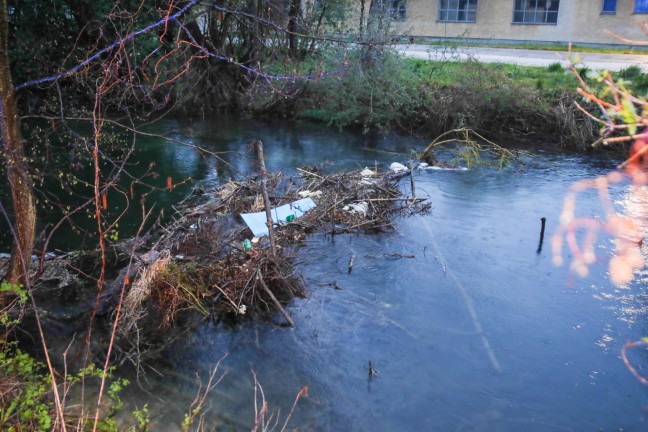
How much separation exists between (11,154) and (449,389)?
4600mm

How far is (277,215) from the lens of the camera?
9148mm

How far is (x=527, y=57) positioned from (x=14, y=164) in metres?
19.5

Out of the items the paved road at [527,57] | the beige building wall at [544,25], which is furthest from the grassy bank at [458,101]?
the beige building wall at [544,25]

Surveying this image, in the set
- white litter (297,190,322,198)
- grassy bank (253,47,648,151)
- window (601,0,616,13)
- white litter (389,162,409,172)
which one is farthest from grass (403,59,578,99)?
window (601,0,616,13)

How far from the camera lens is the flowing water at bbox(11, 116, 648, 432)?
5.39m

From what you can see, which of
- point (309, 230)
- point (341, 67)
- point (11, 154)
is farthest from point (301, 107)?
point (11, 154)

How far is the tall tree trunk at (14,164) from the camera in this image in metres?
5.07

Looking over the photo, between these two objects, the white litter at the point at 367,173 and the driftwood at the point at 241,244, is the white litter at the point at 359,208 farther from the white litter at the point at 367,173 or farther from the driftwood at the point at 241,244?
the white litter at the point at 367,173

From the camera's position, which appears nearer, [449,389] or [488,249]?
[449,389]

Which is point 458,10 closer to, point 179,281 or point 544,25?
point 544,25

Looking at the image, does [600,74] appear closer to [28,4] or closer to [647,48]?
[28,4]

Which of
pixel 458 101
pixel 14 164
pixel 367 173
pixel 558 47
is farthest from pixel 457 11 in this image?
pixel 14 164

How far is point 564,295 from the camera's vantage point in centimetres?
729

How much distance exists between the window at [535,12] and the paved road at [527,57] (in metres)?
4.84
